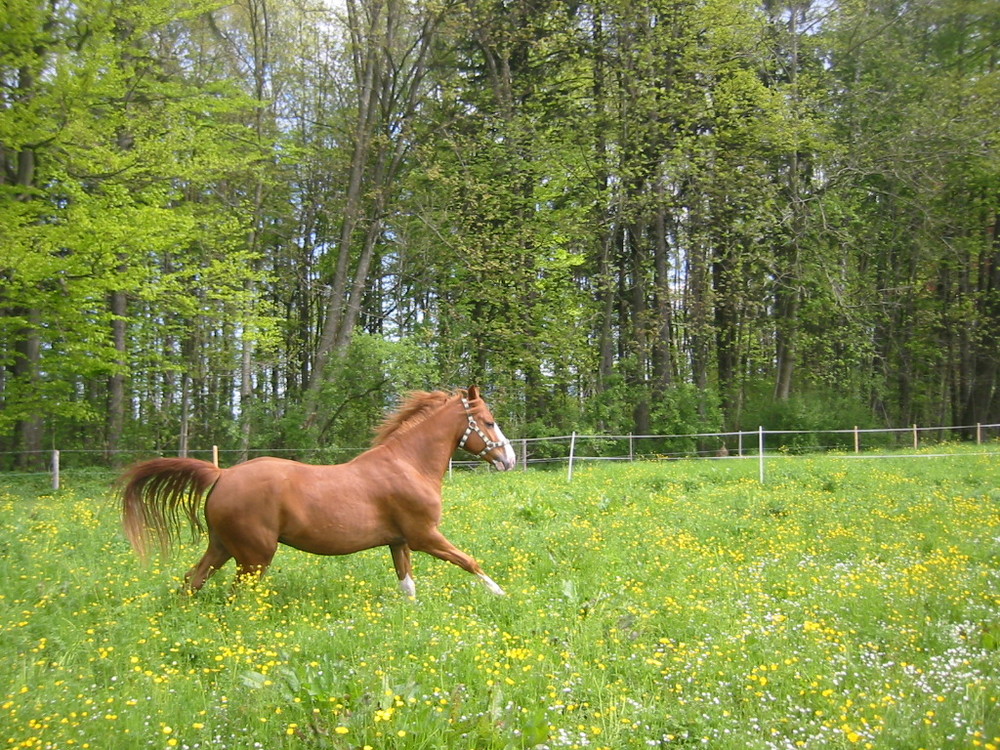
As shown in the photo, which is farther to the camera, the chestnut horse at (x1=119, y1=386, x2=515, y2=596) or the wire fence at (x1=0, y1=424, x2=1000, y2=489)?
the wire fence at (x1=0, y1=424, x2=1000, y2=489)

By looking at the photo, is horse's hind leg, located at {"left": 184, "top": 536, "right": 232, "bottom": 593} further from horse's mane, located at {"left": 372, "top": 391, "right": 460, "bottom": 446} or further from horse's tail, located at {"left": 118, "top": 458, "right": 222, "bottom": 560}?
horse's mane, located at {"left": 372, "top": 391, "right": 460, "bottom": 446}

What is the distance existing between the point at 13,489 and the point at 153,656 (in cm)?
1300

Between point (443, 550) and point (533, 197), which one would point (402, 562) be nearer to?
point (443, 550)

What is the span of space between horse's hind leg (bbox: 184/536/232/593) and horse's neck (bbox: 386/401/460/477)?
1.82 meters

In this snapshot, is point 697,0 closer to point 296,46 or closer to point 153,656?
point 296,46

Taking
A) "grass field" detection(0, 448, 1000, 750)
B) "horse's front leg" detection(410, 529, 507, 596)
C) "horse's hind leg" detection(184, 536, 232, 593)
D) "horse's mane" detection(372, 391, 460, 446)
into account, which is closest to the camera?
"grass field" detection(0, 448, 1000, 750)

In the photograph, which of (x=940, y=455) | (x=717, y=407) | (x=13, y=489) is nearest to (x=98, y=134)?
(x=13, y=489)

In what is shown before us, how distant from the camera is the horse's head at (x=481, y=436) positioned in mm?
7375

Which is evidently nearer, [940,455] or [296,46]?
[940,455]

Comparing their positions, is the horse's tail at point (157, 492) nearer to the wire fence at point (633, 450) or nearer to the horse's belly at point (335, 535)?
the horse's belly at point (335, 535)

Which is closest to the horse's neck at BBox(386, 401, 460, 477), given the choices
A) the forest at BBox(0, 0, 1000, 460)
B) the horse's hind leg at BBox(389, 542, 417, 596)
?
the horse's hind leg at BBox(389, 542, 417, 596)

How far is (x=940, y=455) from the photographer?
19.5 m

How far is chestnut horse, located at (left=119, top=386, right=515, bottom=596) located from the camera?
20.5 ft

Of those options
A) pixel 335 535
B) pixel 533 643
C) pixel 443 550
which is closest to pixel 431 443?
pixel 443 550
